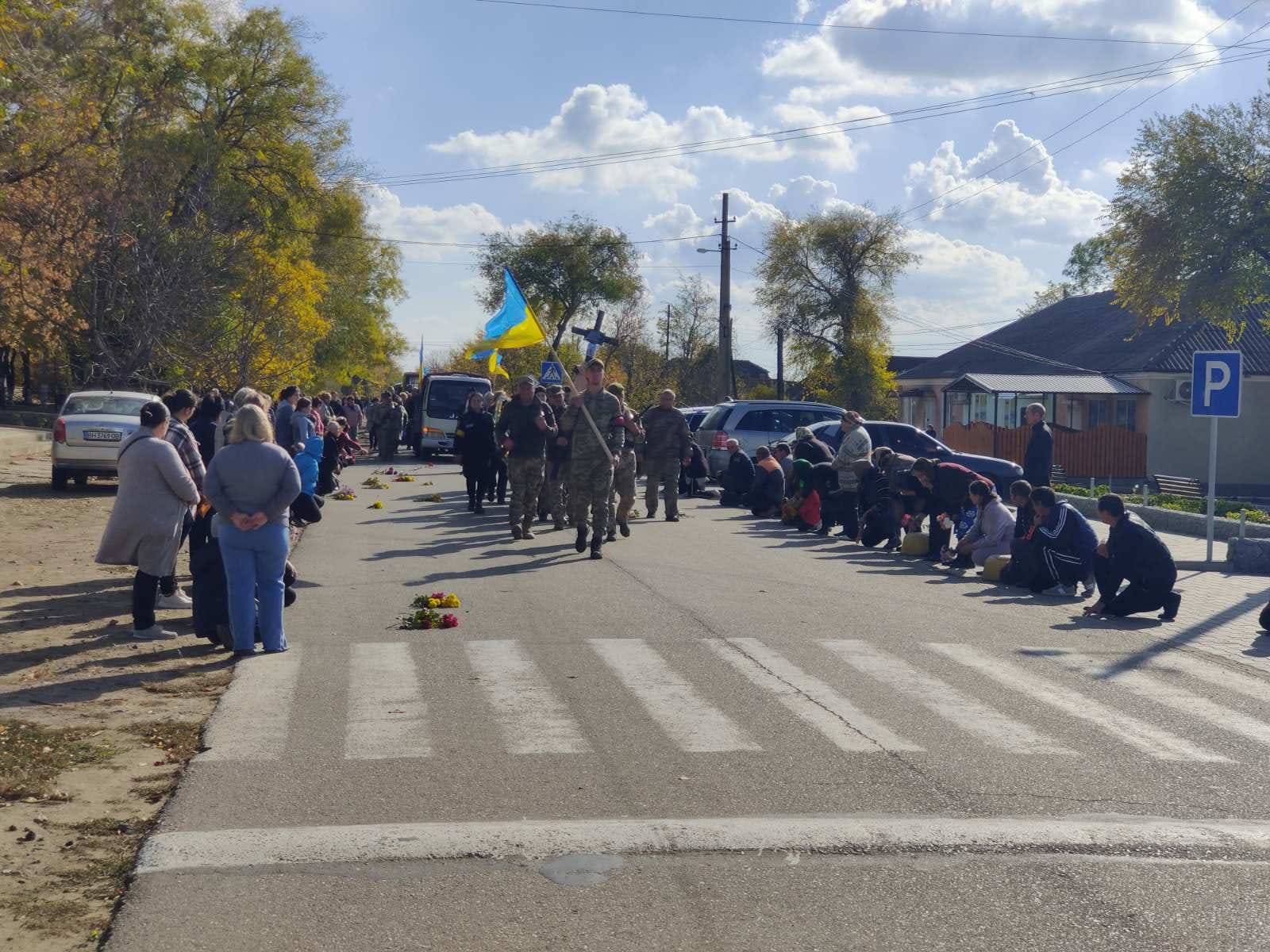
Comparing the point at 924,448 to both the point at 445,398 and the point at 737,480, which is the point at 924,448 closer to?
the point at 737,480

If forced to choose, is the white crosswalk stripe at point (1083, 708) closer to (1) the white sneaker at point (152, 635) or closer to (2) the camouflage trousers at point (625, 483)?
(1) the white sneaker at point (152, 635)

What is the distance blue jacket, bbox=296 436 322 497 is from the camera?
621 inches

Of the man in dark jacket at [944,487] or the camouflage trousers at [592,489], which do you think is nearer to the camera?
the camouflage trousers at [592,489]

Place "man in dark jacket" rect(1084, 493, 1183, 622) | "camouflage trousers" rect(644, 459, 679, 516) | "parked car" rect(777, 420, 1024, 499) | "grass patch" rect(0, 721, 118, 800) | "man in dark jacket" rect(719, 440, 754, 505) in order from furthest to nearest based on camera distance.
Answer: "parked car" rect(777, 420, 1024, 499) < "man in dark jacket" rect(719, 440, 754, 505) < "camouflage trousers" rect(644, 459, 679, 516) < "man in dark jacket" rect(1084, 493, 1183, 622) < "grass patch" rect(0, 721, 118, 800)

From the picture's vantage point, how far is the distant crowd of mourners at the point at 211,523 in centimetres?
923

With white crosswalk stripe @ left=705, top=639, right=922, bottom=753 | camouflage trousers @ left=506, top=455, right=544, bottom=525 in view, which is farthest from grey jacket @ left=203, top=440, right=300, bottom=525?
camouflage trousers @ left=506, top=455, right=544, bottom=525

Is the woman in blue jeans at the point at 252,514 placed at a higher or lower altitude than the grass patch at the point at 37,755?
higher

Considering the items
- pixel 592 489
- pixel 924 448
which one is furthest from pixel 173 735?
pixel 924 448

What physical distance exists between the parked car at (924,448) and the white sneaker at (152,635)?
1580cm

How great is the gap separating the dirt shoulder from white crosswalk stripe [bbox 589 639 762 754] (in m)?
2.43

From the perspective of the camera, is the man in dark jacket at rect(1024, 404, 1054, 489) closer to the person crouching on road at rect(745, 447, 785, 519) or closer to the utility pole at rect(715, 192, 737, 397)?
the person crouching on road at rect(745, 447, 785, 519)

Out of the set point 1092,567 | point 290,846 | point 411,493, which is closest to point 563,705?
point 290,846

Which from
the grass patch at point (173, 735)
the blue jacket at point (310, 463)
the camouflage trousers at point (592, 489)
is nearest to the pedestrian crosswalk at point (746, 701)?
the grass patch at point (173, 735)

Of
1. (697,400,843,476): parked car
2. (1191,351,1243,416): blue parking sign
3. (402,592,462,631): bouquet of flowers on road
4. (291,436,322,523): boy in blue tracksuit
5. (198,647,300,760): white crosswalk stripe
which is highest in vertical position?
(1191,351,1243,416): blue parking sign
